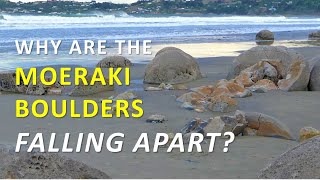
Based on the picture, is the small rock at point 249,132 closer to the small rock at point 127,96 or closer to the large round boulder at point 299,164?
the large round boulder at point 299,164

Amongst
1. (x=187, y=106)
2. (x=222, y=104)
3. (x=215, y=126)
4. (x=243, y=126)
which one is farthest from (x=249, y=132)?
(x=187, y=106)

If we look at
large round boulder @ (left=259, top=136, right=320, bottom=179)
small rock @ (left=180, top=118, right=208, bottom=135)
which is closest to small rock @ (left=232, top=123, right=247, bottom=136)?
small rock @ (left=180, top=118, right=208, bottom=135)

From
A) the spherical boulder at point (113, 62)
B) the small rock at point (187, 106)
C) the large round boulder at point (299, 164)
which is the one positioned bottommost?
the spherical boulder at point (113, 62)

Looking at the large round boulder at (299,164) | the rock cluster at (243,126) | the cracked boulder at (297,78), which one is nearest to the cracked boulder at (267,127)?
the rock cluster at (243,126)

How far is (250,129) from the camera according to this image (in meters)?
6.91

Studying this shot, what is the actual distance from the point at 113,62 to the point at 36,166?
11023mm

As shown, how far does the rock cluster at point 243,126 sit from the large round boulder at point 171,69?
16.4 ft

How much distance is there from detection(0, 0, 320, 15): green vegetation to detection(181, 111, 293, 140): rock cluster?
44.2 meters

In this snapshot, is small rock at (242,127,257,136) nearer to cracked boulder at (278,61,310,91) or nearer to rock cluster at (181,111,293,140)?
rock cluster at (181,111,293,140)

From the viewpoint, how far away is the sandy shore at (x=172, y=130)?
17.3 feet

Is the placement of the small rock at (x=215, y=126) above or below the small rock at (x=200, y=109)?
above

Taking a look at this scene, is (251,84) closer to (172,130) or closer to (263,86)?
(263,86)

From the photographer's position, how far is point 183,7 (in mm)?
80812

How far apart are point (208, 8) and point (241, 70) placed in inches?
2967
